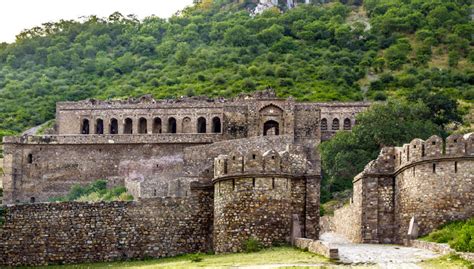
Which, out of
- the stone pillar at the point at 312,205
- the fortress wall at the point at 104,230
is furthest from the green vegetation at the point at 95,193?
the stone pillar at the point at 312,205

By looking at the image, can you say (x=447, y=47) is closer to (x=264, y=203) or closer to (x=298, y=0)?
(x=298, y=0)

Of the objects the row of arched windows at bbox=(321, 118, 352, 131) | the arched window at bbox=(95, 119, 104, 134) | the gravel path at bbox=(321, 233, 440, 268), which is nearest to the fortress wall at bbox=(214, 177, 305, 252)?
the gravel path at bbox=(321, 233, 440, 268)

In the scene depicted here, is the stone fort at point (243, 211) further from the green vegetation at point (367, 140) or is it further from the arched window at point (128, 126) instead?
the arched window at point (128, 126)

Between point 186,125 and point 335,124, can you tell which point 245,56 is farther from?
point 186,125

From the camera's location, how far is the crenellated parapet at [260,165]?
35.2 m

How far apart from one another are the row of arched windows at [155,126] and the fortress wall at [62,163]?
813 cm

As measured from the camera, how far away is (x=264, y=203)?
3512 cm

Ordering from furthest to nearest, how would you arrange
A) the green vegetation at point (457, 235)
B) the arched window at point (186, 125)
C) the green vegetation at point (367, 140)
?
the arched window at point (186, 125)
the green vegetation at point (367, 140)
the green vegetation at point (457, 235)

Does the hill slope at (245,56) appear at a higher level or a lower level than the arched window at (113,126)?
higher

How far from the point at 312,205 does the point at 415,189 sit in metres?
3.40

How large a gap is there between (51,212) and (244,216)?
7.39m

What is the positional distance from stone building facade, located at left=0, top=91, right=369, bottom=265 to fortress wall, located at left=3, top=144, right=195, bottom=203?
0.07 metres

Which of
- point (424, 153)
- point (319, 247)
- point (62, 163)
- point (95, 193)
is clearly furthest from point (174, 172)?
point (319, 247)

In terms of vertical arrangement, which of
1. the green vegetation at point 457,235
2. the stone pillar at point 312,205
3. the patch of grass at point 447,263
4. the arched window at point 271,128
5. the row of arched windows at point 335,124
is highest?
the row of arched windows at point 335,124
